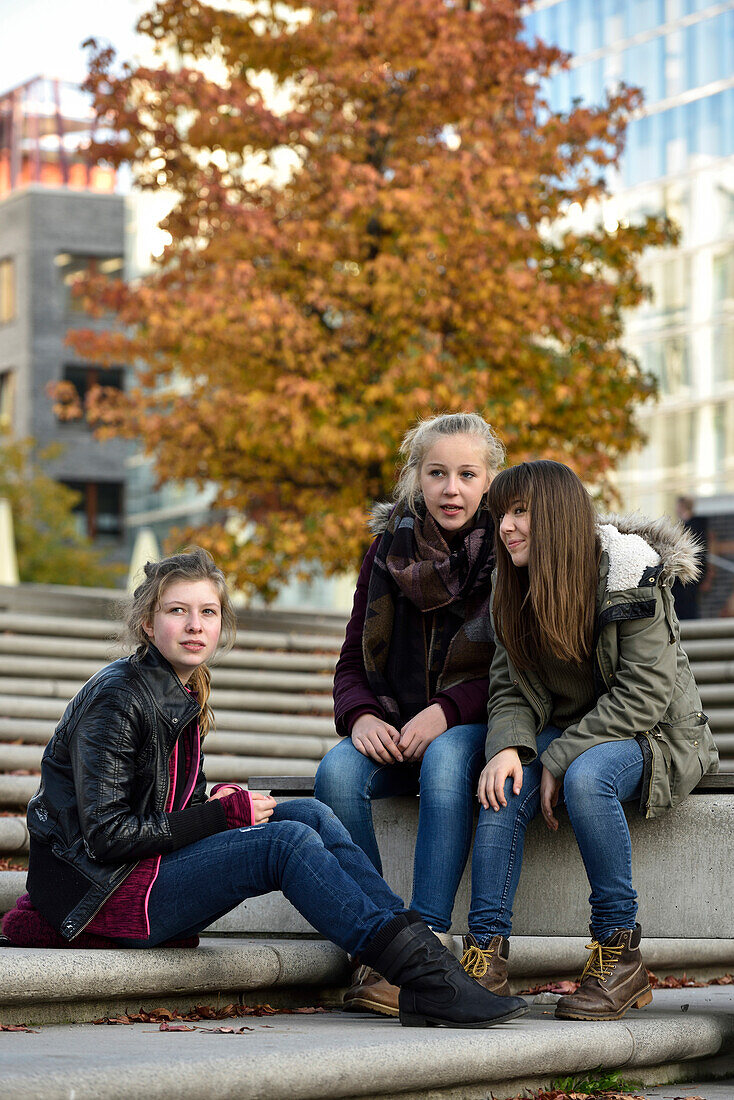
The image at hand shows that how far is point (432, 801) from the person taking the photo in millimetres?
4574

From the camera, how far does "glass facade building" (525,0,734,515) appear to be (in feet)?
105

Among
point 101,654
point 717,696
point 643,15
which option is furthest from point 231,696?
point 643,15

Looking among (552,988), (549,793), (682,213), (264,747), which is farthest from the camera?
(682,213)

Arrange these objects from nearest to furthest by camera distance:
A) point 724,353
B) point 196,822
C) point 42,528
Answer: point 196,822 → point 724,353 → point 42,528

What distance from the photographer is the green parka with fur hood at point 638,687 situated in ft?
14.8

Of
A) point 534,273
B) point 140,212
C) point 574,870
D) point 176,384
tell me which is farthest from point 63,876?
point 140,212

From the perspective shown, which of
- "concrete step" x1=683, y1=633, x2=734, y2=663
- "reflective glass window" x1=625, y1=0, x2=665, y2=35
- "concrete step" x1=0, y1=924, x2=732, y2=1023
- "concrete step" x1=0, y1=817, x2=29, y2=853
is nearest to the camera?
"concrete step" x1=0, y1=924, x2=732, y2=1023

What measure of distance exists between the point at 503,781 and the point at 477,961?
20.5 inches

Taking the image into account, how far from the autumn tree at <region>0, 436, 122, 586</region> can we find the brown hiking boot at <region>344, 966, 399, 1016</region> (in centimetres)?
3413

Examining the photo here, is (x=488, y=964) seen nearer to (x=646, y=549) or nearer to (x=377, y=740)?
(x=377, y=740)

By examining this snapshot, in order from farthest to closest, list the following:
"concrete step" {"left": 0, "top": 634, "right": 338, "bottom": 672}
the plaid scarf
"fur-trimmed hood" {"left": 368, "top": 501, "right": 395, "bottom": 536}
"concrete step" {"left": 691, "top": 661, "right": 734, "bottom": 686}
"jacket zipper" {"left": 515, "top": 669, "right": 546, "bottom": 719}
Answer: "concrete step" {"left": 0, "top": 634, "right": 338, "bottom": 672} < "concrete step" {"left": 691, "top": 661, "right": 734, "bottom": 686} < "fur-trimmed hood" {"left": 368, "top": 501, "right": 395, "bottom": 536} < the plaid scarf < "jacket zipper" {"left": 515, "top": 669, "right": 546, "bottom": 719}

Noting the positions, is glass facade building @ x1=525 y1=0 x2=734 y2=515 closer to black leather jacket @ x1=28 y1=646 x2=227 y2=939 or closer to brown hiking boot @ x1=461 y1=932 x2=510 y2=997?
brown hiking boot @ x1=461 y1=932 x2=510 y2=997

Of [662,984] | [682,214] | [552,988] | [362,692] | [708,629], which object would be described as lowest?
[662,984]

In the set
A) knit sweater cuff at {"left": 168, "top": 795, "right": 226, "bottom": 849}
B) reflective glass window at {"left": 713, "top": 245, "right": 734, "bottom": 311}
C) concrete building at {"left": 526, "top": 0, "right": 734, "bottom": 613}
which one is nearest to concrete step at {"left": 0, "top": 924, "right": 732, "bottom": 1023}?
knit sweater cuff at {"left": 168, "top": 795, "right": 226, "bottom": 849}
